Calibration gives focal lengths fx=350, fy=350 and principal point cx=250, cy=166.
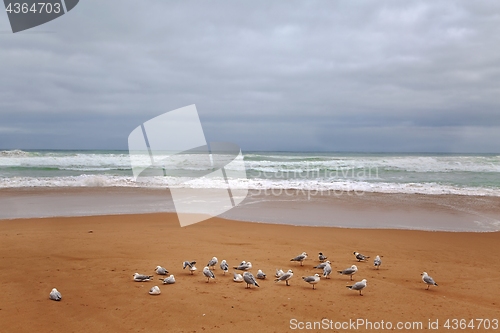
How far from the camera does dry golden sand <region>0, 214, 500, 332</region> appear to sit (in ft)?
13.5

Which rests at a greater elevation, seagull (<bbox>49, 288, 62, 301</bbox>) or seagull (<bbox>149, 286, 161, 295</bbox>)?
seagull (<bbox>49, 288, 62, 301</bbox>)

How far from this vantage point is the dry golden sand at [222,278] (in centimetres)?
411

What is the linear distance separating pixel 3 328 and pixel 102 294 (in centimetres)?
115

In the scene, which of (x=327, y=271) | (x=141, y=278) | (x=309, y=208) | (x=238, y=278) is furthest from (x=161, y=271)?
(x=309, y=208)

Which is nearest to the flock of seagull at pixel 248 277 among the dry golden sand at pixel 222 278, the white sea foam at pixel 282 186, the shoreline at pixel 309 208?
the dry golden sand at pixel 222 278

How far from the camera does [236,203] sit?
1370cm

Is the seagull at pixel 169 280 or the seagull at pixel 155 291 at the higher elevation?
the seagull at pixel 155 291

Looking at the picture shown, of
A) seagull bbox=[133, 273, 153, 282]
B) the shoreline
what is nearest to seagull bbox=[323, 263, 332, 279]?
seagull bbox=[133, 273, 153, 282]

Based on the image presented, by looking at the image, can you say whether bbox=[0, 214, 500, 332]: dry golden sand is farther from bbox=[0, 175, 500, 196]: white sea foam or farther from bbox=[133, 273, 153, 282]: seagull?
bbox=[0, 175, 500, 196]: white sea foam

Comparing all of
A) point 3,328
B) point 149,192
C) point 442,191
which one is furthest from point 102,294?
point 442,191

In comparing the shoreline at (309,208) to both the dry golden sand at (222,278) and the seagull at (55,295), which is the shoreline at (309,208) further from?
the seagull at (55,295)

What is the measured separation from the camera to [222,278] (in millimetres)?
5496

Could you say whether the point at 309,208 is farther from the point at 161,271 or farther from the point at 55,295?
the point at 55,295

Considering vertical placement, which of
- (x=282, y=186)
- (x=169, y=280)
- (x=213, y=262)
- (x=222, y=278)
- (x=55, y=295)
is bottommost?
(x=282, y=186)
